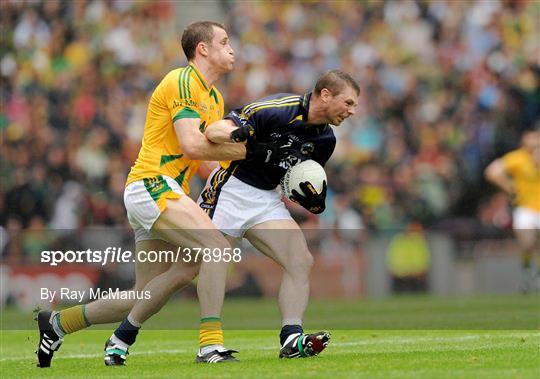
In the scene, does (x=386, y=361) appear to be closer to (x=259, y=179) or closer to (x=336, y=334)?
(x=259, y=179)

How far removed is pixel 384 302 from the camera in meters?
18.1

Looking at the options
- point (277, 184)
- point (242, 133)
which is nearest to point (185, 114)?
point (242, 133)

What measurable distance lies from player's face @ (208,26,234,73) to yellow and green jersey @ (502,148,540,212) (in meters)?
9.53

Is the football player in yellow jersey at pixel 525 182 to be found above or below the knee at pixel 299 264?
above

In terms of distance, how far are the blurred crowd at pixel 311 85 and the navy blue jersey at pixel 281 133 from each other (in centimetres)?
1069

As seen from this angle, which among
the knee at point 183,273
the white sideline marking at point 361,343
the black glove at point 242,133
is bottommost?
the white sideline marking at point 361,343

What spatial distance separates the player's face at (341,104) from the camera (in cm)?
858

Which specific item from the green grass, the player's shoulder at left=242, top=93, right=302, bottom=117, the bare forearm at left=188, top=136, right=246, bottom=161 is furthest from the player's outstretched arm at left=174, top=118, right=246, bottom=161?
the green grass

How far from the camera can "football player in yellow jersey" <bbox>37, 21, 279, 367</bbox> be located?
333 inches

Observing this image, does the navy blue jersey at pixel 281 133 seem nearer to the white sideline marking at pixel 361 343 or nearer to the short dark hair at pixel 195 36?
the short dark hair at pixel 195 36

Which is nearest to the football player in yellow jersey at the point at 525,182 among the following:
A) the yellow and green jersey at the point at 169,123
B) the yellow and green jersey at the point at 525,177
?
the yellow and green jersey at the point at 525,177

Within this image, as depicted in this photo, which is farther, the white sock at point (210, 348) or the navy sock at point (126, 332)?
the navy sock at point (126, 332)

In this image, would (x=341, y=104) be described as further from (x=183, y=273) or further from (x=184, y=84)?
(x=183, y=273)

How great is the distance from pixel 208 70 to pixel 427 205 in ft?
42.3
